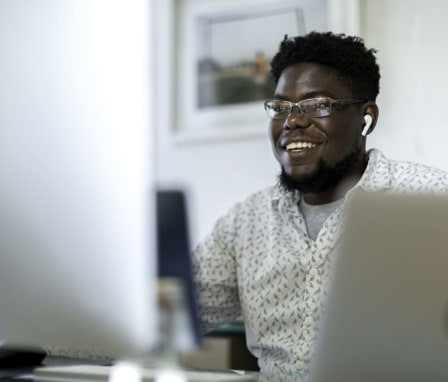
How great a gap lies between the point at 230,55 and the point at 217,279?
2.45ft

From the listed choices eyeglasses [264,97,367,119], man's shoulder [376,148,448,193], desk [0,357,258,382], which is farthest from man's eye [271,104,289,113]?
desk [0,357,258,382]

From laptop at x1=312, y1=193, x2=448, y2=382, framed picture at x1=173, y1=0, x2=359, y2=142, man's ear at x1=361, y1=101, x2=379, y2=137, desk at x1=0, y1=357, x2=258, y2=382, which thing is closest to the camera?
laptop at x1=312, y1=193, x2=448, y2=382

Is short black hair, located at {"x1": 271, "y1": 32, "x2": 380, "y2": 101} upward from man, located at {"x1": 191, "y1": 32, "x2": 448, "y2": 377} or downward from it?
upward

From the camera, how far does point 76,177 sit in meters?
0.55

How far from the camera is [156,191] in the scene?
581mm

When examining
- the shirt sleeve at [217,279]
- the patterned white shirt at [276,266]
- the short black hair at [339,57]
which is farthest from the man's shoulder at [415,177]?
the shirt sleeve at [217,279]

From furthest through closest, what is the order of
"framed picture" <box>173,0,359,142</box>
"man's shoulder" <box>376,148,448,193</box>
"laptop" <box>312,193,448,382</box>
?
"framed picture" <box>173,0,359,142</box>, "man's shoulder" <box>376,148,448,193</box>, "laptop" <box>312,193,448,382</box>

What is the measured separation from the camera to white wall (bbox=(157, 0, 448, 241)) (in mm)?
1452

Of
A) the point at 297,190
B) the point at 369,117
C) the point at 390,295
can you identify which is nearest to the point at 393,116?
Result: the point at 369,117

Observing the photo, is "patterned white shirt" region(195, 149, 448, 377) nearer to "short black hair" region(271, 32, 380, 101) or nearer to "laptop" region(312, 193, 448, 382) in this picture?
"short black hair" region(271, 32, 380, 101)

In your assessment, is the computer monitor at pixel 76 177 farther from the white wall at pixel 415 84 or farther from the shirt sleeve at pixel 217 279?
the white wall at pixel 415 84

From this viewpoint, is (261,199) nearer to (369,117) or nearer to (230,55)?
(369,117)

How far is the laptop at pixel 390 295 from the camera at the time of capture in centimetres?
51

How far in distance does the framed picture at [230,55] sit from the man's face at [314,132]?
1.03 ft
